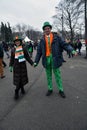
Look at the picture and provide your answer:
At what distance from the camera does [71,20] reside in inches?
1387

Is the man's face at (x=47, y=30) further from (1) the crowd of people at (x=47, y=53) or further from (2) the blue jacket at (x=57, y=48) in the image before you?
(2) the blue jacket at (x=57, y=48)

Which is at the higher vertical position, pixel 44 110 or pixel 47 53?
pixel 47 53

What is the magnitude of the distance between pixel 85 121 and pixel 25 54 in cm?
264

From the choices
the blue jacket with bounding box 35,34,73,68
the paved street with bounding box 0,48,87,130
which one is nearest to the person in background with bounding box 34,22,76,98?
the blue jacket with bounding box 35,34,73,68

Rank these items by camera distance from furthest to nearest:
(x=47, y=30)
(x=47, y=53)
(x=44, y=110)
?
(x=47, y=53) < (x=47, y=30) < (x=44, y=110)

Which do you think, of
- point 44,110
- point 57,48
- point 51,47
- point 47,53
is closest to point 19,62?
point 47,53

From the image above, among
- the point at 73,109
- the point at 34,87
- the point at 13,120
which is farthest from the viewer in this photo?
the point at 34,87

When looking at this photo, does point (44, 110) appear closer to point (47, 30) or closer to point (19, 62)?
point (19, 62)

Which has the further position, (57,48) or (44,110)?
(57,48)

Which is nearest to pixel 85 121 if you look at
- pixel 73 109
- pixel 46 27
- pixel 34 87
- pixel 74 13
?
pixel 73 109

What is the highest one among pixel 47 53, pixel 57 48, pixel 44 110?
pixel 57 48

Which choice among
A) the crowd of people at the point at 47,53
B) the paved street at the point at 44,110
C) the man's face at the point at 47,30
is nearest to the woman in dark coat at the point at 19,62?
the crowd of people at the point at 47,53

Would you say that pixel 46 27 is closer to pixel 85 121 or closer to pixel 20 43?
pixel 20 43

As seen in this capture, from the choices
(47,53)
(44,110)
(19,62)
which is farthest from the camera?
(19,62)
